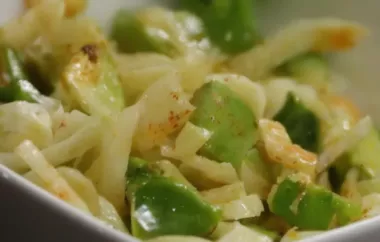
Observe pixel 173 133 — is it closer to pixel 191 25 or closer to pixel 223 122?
pixel 223 122

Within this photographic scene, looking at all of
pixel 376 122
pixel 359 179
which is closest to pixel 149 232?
pixel 359 179

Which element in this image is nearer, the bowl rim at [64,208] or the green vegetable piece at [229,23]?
the bowl rim at [64,208]

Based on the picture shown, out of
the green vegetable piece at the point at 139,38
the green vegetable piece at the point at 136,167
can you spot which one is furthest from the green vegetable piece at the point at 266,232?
the green vegetable piece at the point at 139,38

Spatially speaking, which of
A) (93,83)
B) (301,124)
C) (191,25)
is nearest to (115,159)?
(93,83)

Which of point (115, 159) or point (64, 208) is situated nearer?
point (64, 208)

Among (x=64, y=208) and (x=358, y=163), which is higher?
(x=64, y=208)

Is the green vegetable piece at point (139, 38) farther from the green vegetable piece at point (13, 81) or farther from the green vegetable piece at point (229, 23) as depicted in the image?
the green vegetable piece at point (13, 81)

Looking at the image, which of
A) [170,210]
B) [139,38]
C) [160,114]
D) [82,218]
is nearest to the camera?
[82,218]

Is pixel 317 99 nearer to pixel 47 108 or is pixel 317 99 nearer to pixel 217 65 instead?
pixel 217 65
